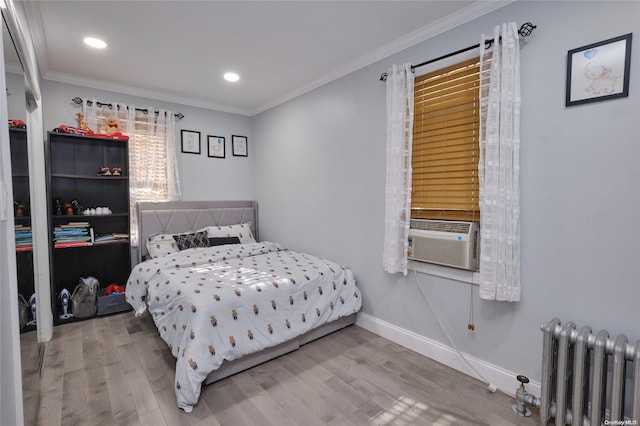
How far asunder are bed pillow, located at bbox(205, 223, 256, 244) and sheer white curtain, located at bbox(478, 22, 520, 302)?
2.96 m

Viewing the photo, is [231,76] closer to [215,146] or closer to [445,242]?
[215,146]

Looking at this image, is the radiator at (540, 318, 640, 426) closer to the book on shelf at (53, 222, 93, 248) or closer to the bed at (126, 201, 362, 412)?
the bed at (126, 201, 362, 412)

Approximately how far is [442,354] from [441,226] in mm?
1004

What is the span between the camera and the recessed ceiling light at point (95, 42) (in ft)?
8.43

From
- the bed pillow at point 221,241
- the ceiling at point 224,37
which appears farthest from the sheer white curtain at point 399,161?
the bed pillow at point 221,241

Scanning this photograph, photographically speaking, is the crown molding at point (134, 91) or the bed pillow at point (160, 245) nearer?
the crown molding at point (134, 91)

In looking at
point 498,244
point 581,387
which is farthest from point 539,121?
point 581,387

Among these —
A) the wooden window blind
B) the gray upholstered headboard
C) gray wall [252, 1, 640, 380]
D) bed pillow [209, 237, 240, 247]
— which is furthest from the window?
the wooden window blind

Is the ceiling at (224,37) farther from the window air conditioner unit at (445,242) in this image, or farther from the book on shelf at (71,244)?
the book on shelf at (71,244)

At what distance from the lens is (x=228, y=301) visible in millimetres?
2273

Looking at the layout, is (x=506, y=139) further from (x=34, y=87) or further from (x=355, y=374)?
(x=34, y=87)

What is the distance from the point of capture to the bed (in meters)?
2.12

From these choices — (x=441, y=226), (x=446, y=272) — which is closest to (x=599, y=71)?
(x=441, y=226)

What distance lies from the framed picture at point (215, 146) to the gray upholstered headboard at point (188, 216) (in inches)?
26.3
